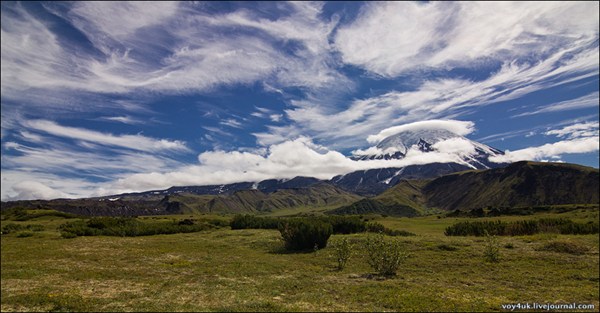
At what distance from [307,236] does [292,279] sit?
15.6 m

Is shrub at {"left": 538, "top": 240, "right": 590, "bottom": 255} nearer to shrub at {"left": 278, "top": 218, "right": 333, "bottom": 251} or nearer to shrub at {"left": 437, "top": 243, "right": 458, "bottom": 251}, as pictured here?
shrub at {"left": 437, "top": 243, "right": 458, "bottom": 251}

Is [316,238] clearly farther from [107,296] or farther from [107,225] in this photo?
[107,225]

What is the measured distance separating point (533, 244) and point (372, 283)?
2272 cm

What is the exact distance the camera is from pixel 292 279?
23875 mm

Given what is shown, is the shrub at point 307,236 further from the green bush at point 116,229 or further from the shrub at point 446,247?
the green bush at point 116,229

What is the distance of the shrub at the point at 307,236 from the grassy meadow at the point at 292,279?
254cm

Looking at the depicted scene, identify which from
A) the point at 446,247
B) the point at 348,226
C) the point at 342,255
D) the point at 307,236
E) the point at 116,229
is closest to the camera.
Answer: the point at 342,255

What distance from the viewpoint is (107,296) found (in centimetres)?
1864

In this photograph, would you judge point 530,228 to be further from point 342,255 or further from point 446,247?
point 342,255

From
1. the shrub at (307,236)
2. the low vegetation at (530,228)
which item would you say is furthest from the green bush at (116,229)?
the low vegetation at (530,228)

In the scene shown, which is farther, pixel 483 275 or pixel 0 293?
pixel 483 275

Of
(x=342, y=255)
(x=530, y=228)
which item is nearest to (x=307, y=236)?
(x=342, y=255)

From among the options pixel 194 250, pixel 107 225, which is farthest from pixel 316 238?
pixel 107 225

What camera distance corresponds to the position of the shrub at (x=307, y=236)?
39.2 m
